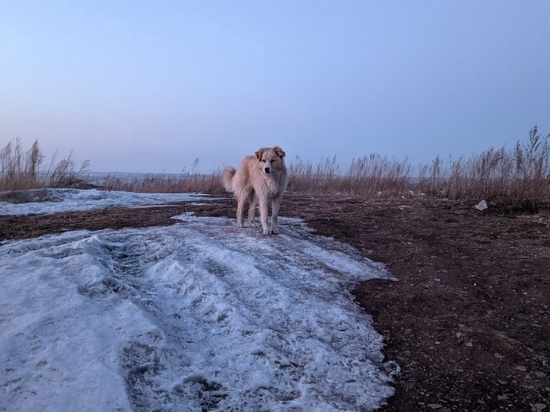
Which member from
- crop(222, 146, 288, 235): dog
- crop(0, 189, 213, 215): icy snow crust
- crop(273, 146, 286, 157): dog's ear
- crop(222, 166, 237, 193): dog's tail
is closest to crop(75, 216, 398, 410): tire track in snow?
crop(222, 146, 288, 235): dog

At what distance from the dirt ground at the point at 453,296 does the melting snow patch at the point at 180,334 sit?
0.22m

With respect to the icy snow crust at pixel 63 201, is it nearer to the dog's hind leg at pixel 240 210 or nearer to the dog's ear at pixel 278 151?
the dog's hind leg at pixel 240 210

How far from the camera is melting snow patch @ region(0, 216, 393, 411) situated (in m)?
1.58

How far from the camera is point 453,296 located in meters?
2.90

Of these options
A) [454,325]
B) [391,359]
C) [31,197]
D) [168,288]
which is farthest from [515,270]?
[31,197]

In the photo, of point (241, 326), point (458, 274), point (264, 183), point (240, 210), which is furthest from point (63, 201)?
point (458, 274)

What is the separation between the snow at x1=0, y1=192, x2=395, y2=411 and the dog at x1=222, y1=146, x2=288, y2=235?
141cm

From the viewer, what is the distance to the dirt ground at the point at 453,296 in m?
1.87

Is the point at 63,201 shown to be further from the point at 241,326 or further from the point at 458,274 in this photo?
the point at 458,274

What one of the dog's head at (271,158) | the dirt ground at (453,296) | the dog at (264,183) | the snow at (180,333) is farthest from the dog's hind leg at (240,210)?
the snow at (180,333)

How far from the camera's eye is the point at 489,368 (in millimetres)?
2006

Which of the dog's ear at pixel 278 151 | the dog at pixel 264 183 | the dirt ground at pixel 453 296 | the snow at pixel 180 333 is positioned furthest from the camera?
the dog's ear at pixel 278 151

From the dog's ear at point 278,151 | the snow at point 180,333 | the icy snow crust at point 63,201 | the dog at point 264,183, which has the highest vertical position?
the dog's ear at point 278,151

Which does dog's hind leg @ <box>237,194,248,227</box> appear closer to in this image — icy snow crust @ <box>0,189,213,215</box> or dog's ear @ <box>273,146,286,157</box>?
dog's ear @ <box>273,146,286,157</box>
